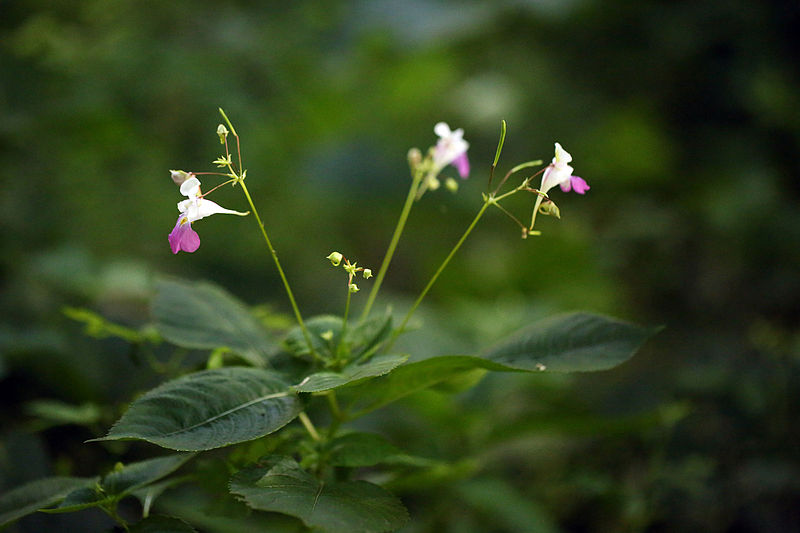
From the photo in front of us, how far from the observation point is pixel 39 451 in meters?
0.80

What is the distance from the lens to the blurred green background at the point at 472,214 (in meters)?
1.13

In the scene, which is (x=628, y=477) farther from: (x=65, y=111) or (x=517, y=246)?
(x=65, y=111)

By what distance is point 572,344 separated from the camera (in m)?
0.67

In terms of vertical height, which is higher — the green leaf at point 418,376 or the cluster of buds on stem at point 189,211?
the cluster of buds on stem at point 189,211

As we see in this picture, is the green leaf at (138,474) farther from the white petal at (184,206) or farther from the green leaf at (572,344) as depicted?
the green leaf at (572,344)

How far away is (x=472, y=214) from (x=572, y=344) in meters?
1.81

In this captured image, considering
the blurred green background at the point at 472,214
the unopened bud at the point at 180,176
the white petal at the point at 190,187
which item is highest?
the unopened bud at the point at 180,176

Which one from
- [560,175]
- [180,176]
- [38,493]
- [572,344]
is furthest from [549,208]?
[38,493]

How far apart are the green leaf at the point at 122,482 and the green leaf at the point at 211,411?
4 centimetres

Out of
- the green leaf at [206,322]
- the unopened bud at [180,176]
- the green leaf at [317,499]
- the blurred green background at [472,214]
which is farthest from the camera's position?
the blurred green background at [472,214]

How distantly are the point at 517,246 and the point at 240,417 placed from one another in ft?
6.24

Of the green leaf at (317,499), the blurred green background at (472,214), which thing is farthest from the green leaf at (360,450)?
the blurred green background at (472,214)

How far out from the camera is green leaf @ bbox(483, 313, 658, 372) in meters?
0.62

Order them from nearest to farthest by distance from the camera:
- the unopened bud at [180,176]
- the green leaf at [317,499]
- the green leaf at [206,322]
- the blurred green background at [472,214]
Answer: the green leaf at [317,499]
the unopened bud at [180,176]
the green leaf at [206,322]
the blurred green background at [472,214]
